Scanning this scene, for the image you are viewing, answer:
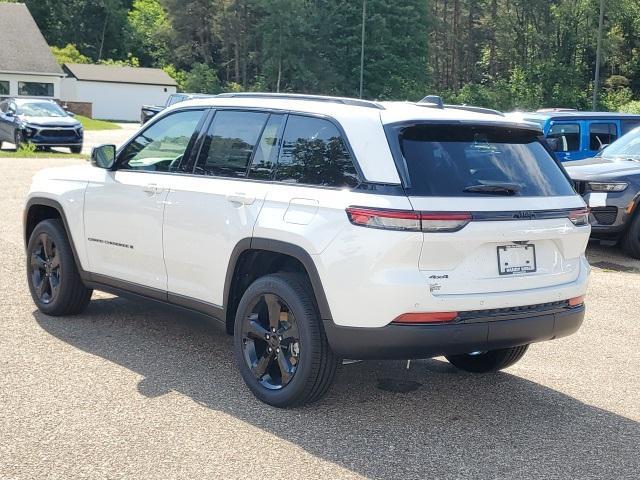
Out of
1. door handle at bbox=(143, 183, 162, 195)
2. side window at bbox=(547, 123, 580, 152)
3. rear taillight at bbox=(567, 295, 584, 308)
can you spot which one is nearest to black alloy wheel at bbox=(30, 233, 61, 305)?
door handle at bbox=(143, 183, 162, 195)

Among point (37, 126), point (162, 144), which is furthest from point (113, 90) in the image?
point (162, 144)

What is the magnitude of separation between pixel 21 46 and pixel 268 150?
5990cm

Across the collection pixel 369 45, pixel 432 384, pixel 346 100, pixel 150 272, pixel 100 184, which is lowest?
pixel 432 384

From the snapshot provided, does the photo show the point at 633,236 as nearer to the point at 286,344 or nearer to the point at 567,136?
the point at 567,136

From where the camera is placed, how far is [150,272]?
603cm

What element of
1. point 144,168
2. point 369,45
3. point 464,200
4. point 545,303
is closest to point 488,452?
point 545,303

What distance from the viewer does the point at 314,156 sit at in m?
5.06

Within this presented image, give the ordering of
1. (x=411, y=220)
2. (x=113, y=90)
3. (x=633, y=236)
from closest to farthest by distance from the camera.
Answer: (x=411, y=220) < (x=633, y=236) < (x=113, y=90)

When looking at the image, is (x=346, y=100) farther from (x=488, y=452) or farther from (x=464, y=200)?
(x=488, y=452)

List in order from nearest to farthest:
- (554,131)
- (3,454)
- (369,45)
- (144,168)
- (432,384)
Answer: (3,454) < (432,384) < (144,168) < (554,131) < (369,45)

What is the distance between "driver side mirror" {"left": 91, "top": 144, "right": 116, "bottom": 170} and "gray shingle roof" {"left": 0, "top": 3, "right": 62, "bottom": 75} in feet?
182

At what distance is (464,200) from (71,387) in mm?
2667

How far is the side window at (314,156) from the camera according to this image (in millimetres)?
4863

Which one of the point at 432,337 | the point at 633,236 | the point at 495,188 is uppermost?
the point at 495,188
